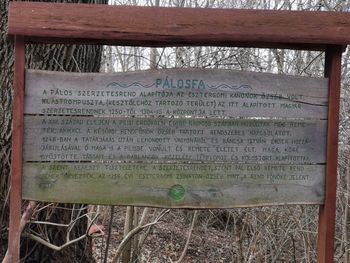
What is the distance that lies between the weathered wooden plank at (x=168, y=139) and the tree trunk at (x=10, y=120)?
1693 millimetres

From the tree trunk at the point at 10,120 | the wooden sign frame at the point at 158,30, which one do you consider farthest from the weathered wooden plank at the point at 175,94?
the tree trunk at the point at 10,120

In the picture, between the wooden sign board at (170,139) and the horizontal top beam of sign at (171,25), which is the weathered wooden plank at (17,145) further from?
the horizontal top beam of sign at (171,25)

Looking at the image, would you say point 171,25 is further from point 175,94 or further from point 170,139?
point 170,139

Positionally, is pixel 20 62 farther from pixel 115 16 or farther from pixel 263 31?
pixel 263 31

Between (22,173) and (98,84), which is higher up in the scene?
(98,84)

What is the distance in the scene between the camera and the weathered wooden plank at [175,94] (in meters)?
2.82

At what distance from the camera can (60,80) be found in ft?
9.27

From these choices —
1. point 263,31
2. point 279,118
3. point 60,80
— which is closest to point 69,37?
point 60,80

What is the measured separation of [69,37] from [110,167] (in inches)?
28.9

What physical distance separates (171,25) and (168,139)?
2.02 feet

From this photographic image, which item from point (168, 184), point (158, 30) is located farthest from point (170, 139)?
point (158, 30)

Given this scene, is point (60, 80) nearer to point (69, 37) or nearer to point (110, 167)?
point (69, 37)

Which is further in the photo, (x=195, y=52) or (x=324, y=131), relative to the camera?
(x=195, y=52)

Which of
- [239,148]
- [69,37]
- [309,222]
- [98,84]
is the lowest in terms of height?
[309,222]
